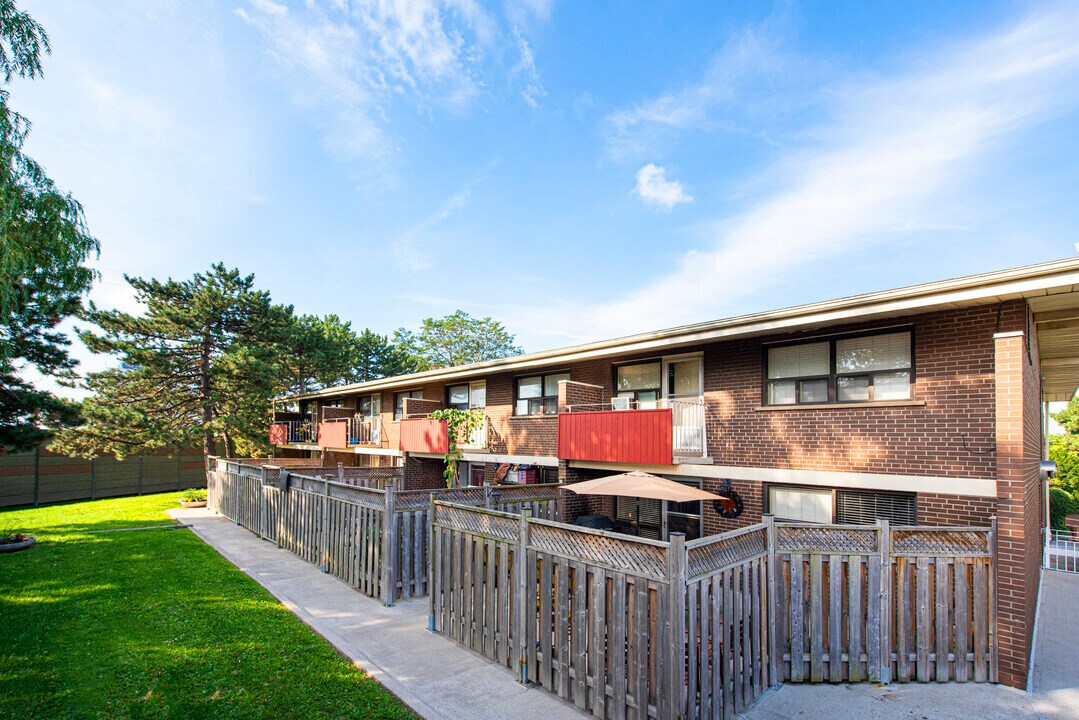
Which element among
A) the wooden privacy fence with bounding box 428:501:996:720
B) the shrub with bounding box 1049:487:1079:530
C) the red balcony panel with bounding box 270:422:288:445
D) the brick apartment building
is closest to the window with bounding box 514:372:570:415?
the brick apartment building

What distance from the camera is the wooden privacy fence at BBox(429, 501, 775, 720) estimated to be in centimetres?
435

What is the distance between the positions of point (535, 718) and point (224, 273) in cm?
2575

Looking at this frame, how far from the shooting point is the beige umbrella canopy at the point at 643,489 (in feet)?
25.7

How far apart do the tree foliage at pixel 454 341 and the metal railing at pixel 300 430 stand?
2353cm

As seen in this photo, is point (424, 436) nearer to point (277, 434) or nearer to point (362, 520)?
point (362, 520)

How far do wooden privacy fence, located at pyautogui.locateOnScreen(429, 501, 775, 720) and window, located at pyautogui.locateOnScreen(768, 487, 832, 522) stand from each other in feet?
12.4

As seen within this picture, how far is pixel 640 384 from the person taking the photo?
12117 millimetres

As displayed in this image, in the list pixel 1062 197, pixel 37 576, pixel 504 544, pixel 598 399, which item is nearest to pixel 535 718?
pixel 504 544

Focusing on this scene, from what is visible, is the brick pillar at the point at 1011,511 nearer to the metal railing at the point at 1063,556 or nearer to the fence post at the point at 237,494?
the metal railing at the point at 1063,556

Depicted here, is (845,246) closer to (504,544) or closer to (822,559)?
(822,559)

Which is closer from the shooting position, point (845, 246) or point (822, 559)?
point (822, 559)

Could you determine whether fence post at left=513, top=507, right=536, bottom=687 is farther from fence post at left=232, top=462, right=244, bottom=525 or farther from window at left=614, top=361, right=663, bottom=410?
fence post at left=232, top=462, right=244, bottom=525

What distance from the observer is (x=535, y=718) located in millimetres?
4875

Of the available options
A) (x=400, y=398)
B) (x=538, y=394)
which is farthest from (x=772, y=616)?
(x=400, y=398)
